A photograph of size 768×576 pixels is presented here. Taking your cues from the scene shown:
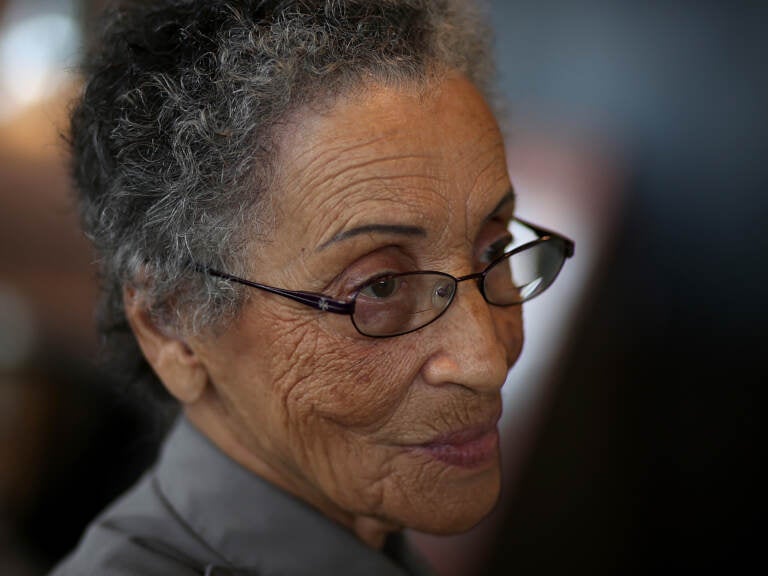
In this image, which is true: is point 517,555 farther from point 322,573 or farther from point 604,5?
point 604,5

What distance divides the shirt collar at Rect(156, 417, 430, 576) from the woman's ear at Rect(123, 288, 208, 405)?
12 cm

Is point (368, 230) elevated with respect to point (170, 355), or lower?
elevated

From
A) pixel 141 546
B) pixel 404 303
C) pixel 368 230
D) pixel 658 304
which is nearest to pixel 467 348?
pixel 404 303

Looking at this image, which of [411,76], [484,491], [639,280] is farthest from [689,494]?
[411,76]

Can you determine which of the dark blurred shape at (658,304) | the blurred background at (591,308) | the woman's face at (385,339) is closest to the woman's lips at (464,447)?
the woman's face at (385,339)

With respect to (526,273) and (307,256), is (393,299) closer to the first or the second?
(307,256)

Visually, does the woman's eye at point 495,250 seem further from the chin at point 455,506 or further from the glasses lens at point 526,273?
the chin at point 455,506

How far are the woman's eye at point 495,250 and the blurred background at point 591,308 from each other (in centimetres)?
78

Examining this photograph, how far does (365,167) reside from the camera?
1141 millimetres

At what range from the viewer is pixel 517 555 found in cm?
243

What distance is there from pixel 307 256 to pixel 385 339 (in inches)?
6.4

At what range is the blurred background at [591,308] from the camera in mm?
2846

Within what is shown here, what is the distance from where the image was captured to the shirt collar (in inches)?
50.8

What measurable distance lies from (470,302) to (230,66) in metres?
0.47
